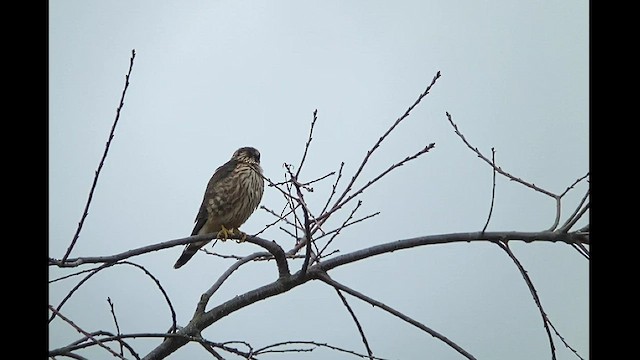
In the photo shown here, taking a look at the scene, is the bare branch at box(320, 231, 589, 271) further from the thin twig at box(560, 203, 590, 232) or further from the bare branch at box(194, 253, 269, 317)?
the bare branch at box(194, 253, 269, 317)

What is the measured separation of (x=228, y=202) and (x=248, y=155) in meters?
0.69

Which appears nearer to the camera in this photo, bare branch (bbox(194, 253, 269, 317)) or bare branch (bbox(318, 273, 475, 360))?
bare branch (bbox(318, 273, 475, 360))

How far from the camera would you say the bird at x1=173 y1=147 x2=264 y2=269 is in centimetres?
453

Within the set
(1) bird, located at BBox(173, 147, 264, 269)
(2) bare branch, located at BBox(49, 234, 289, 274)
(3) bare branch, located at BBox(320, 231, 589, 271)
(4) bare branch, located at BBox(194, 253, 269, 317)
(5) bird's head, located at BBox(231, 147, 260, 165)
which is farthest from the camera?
(5) bird's head, located at BBox(231, 147, 260, 165)

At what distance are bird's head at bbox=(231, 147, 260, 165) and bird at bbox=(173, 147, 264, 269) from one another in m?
0.25

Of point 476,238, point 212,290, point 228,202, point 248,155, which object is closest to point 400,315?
point 476,238

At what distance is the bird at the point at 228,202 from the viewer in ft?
14.9

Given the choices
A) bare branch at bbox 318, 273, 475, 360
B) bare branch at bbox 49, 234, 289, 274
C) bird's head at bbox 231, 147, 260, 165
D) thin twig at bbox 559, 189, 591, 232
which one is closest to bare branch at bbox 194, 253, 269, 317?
bare branch at bbox 49, 234, 289, 274

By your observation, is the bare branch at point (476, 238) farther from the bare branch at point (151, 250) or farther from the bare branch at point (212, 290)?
the bare branch at point (212, 290)

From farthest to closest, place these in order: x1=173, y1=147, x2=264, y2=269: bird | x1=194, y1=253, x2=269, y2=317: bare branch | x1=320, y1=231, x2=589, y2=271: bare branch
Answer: x1=173, y1=147, x2=264, y2=269: bird → x1=194, y1=253, x2=269, y2=317: bare branch → x1=320, y1=231, x2=589, y2=271: bare branch

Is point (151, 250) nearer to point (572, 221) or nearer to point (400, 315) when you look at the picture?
point (400, 315)

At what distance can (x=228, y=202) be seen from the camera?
14.9 feet
